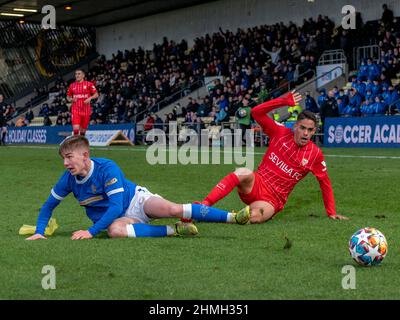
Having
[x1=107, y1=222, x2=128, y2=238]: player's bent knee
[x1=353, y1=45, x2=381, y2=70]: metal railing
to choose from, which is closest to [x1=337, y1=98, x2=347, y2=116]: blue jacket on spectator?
[x1=353, y1=45, x2=381, y2=70]: metal railing

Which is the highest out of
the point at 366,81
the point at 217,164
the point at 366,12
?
the point at 366,12

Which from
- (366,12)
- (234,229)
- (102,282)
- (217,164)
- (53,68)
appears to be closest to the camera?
(102,282)

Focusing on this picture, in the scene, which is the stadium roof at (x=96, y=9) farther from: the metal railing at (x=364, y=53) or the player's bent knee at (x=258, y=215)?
the player's bent knee at (x=258, y=215)

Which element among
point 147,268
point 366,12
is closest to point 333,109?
point 366,12

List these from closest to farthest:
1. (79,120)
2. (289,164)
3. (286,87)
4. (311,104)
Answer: (289,164) → (79,120) → (311,104) → (286,87)

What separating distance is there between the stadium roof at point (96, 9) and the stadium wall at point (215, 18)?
0.64 meters

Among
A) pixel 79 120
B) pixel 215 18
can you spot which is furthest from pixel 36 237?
pixel 215 18

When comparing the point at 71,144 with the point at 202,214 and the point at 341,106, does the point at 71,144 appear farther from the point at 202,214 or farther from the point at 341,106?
the point at 341,106

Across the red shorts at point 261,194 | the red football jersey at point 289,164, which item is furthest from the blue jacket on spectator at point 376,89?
the red shorts at point 261,194

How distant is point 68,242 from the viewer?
6.57 m

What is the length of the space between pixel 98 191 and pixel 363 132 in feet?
59.8

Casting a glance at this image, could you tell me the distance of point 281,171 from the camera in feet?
27.0
